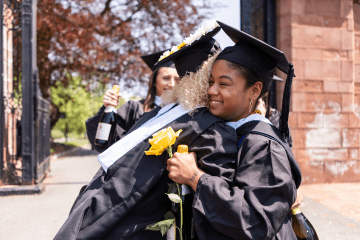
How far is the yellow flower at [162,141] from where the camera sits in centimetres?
155

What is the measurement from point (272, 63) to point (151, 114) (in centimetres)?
86

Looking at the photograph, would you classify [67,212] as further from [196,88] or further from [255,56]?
[255,56]

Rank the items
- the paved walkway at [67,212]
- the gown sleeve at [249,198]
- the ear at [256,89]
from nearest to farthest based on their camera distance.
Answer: the gown sleeve at [249,198]
the ear at [256,89]
the paved walkway at [67,212]

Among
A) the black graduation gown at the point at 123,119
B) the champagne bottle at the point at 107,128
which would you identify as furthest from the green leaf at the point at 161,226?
the black graduation gown at the point at 123,119

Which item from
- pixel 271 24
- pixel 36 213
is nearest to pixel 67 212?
pixel 36 213

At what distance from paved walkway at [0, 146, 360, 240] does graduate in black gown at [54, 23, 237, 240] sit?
265cm

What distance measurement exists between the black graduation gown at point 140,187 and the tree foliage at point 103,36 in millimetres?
12683

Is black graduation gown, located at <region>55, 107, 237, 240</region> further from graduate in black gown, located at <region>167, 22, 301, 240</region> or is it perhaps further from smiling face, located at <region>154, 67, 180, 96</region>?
smiling face, located at <region>154, 67, 180, 96</region>

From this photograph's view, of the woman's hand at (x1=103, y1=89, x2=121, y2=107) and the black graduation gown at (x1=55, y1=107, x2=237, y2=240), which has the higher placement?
the woman's hand at (x1=103, y1=89, x2=121, y2=107)

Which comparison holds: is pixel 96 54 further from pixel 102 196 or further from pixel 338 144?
pixel 102 196

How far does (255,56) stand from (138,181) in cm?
→ 102

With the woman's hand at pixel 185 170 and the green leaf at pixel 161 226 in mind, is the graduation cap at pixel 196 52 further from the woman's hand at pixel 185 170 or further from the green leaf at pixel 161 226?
the green leaf at pixel 161 226

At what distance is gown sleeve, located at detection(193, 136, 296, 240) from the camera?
4.71ft

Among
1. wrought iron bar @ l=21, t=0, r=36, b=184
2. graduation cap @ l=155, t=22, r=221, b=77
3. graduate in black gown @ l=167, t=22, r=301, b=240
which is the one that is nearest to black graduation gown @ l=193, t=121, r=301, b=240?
graduate in black gown @ l=167, t=22, r=301, b=240
